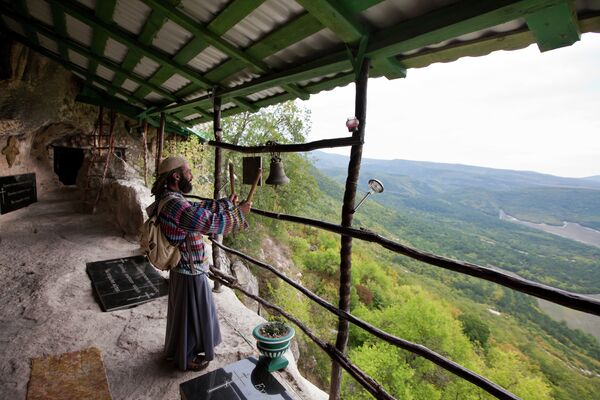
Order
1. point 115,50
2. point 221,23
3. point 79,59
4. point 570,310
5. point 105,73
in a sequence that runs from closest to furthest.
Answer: point 221,23 → point 115,50 → point 79,59 → point 105,73 → point 570,310

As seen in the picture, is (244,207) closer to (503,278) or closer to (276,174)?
(276,174)

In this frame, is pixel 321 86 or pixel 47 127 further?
pixel 47 127

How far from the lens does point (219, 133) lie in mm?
5176

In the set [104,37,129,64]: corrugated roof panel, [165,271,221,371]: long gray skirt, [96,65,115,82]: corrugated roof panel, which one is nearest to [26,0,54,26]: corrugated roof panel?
[104,37,129,64]: corrugated roof panel

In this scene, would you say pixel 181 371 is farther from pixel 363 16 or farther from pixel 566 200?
pixel 566 200

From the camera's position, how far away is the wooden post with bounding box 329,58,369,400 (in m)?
2.55

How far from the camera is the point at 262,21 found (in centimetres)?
265

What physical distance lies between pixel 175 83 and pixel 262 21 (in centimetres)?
339

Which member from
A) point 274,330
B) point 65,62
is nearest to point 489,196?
point 65,62

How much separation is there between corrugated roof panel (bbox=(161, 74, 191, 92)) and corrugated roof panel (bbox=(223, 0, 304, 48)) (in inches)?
91.2

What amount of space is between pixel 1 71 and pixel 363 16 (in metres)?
8.01

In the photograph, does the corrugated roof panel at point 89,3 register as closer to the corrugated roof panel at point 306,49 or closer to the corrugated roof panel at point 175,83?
the corrugated roof panel at point 175,83

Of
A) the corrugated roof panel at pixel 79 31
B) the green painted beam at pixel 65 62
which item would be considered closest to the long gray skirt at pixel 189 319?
the corrugated roof panel at pixel 79 31

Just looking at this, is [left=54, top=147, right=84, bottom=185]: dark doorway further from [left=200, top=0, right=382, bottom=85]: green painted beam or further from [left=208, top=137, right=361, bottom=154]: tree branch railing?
[left=200, top=0, right=382, bottom=85]: green painted beam
